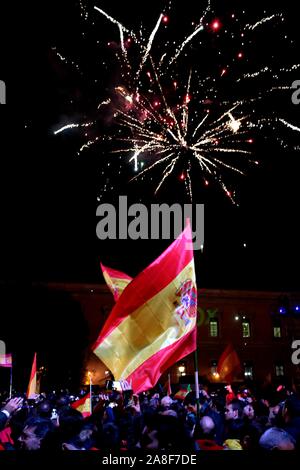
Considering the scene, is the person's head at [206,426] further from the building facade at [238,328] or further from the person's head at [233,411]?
the building facade at [238,328]

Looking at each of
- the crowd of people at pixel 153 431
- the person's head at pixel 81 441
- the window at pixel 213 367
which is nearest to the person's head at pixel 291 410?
the crowd of people at pixel 153 431

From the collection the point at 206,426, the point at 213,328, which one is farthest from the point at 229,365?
the point at 213,328

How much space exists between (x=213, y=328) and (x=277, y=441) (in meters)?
49.7

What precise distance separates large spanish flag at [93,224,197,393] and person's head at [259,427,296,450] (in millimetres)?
5088

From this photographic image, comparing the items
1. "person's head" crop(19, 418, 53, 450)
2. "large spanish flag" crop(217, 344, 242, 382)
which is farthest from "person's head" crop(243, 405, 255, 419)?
"large spanish flag" crop(217, 344, 242, 382)

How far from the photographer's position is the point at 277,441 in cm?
459

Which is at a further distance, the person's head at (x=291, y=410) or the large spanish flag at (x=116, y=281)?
the large spanish flag at (x=116, y=281)

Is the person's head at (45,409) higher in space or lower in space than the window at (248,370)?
higher

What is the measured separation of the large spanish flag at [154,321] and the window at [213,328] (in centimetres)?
4378

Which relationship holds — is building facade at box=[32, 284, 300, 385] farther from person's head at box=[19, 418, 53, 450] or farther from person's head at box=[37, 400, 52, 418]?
person's head at box=[19, 418, 53, 450]

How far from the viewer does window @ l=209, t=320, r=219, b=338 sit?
53250 mm

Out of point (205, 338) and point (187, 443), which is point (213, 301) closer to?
point (205, 338)

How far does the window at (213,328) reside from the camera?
53250 millimetres
